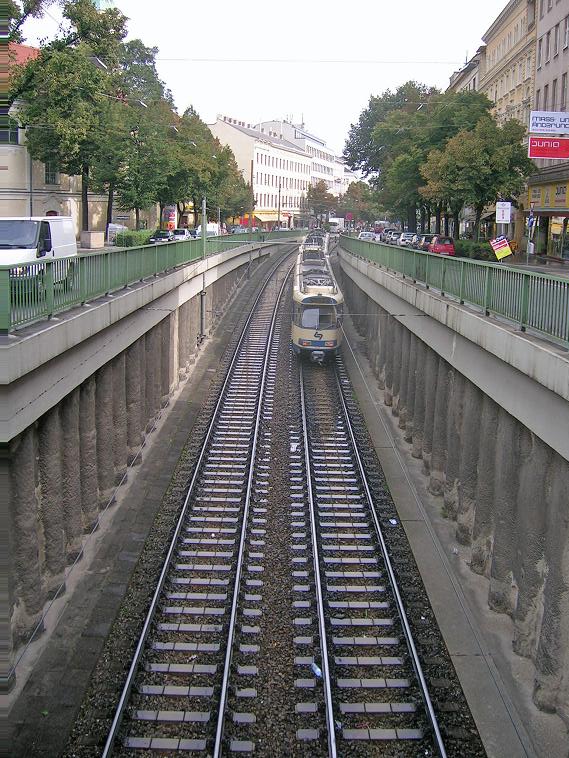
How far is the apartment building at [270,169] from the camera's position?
11469 centimetres

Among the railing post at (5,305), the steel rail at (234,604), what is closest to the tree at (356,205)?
the steel rail at (234,604)

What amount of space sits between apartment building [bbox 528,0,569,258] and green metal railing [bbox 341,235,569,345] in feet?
79.7

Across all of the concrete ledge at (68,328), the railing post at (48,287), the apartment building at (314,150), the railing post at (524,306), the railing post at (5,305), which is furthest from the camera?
the apartment building at (314,150)

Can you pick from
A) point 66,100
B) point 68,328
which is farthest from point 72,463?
point 66,100

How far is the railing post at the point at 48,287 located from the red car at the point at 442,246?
31.0 meters

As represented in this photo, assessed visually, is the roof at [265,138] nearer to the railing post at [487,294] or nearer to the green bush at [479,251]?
the green bush at [479,251]

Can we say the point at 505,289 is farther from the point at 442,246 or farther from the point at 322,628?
the point at 442,246

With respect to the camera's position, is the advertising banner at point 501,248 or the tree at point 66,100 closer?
the advertising banner at point 501,248

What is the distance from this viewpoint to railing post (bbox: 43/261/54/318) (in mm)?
12531

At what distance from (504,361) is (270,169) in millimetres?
118348

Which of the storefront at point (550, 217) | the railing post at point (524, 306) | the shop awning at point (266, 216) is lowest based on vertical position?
the railing post at point (524, 306)

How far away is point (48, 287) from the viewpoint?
12.6m

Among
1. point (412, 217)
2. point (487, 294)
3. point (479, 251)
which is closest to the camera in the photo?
point (487, 294)

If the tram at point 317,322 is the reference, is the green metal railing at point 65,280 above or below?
above
